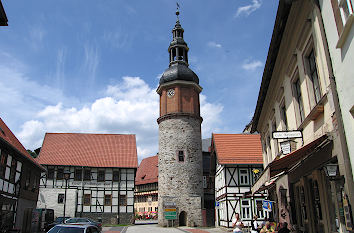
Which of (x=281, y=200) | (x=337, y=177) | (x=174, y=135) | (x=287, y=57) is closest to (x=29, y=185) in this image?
(x=174, y=135)

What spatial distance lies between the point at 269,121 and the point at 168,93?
2331 centimetres

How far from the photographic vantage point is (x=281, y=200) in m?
11.4

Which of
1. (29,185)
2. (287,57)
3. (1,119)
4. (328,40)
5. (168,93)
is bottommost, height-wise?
(29,185)

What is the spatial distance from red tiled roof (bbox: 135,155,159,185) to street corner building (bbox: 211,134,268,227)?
28121mm

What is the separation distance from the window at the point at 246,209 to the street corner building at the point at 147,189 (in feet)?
99.6

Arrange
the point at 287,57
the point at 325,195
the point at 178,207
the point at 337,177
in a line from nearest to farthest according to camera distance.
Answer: the point at 337,177 → the point at 325,195 → the point at 287,57 → the point at 178,207

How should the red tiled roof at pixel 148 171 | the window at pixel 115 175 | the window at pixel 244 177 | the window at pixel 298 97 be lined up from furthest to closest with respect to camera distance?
the red tiled roof at pixel 148 171 < the window at pixel 115 175 < the window at pixel 244 177 < the window at pixel 298 97

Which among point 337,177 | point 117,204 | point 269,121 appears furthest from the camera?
point 117,204

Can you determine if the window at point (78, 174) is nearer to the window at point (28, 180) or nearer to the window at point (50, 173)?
the window at point (50, 173)

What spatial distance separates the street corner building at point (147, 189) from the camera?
5694cm

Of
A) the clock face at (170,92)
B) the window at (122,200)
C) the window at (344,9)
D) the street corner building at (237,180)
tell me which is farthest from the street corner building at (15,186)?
the clock face at (170,92)

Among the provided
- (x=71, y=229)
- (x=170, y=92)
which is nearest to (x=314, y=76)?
(x=71, y=229)

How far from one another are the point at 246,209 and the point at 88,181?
1752 centimetres

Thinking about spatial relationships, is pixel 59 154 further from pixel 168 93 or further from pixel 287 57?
pixel 287 57
